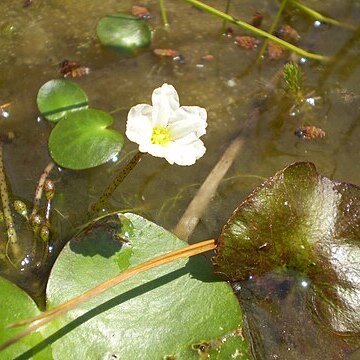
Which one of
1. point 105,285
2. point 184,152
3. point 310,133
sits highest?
point 184,152

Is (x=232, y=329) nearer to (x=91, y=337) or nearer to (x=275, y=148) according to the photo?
(x=91, y=337)

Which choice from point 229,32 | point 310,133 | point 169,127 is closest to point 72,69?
point 229,32

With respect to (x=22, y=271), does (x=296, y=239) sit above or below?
above

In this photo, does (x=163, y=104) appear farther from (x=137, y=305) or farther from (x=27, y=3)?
(x=27, y=3)

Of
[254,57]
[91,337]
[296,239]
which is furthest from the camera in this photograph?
[254,57]

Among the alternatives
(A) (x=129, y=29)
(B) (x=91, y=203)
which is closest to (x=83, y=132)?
(B) (x=91, y=203)

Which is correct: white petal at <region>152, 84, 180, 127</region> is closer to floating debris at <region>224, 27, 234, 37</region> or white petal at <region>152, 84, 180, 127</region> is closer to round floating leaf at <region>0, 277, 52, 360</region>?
round floating leaf at <region>0, 277, 52, 360</region>

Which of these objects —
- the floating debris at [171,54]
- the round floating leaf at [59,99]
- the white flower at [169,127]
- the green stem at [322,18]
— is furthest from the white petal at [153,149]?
the green stem at [322,18]
